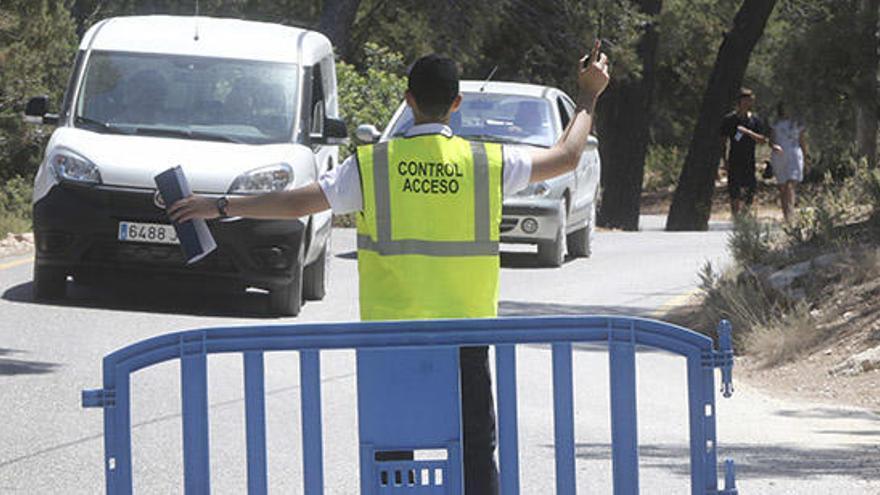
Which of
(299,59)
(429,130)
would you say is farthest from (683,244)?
(429,130)

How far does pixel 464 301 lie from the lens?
6.24 m

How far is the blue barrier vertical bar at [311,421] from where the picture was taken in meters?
5.69

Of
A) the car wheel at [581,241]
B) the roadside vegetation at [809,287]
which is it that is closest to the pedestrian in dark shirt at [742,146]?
the car wheel at [581,241]

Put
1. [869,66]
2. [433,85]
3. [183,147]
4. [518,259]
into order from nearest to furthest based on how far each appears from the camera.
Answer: [433,85] < [183,147] < [518,259] < [869,66]

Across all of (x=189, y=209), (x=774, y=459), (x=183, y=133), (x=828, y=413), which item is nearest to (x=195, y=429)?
(x=189, y=209)

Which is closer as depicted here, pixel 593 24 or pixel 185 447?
pixel 185 447

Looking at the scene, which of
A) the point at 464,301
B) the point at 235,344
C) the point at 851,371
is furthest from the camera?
the point at 851,371

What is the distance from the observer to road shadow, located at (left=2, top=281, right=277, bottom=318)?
15008 mm

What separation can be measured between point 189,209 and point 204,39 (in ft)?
31.4

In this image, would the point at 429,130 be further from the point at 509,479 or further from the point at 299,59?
the point at 299,59

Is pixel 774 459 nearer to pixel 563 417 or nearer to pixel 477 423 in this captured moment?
pixel 477 423

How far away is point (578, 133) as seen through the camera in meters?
6.61

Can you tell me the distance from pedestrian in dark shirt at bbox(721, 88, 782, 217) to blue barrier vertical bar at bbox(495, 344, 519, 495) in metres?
18.2

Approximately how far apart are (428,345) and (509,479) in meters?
0.52
